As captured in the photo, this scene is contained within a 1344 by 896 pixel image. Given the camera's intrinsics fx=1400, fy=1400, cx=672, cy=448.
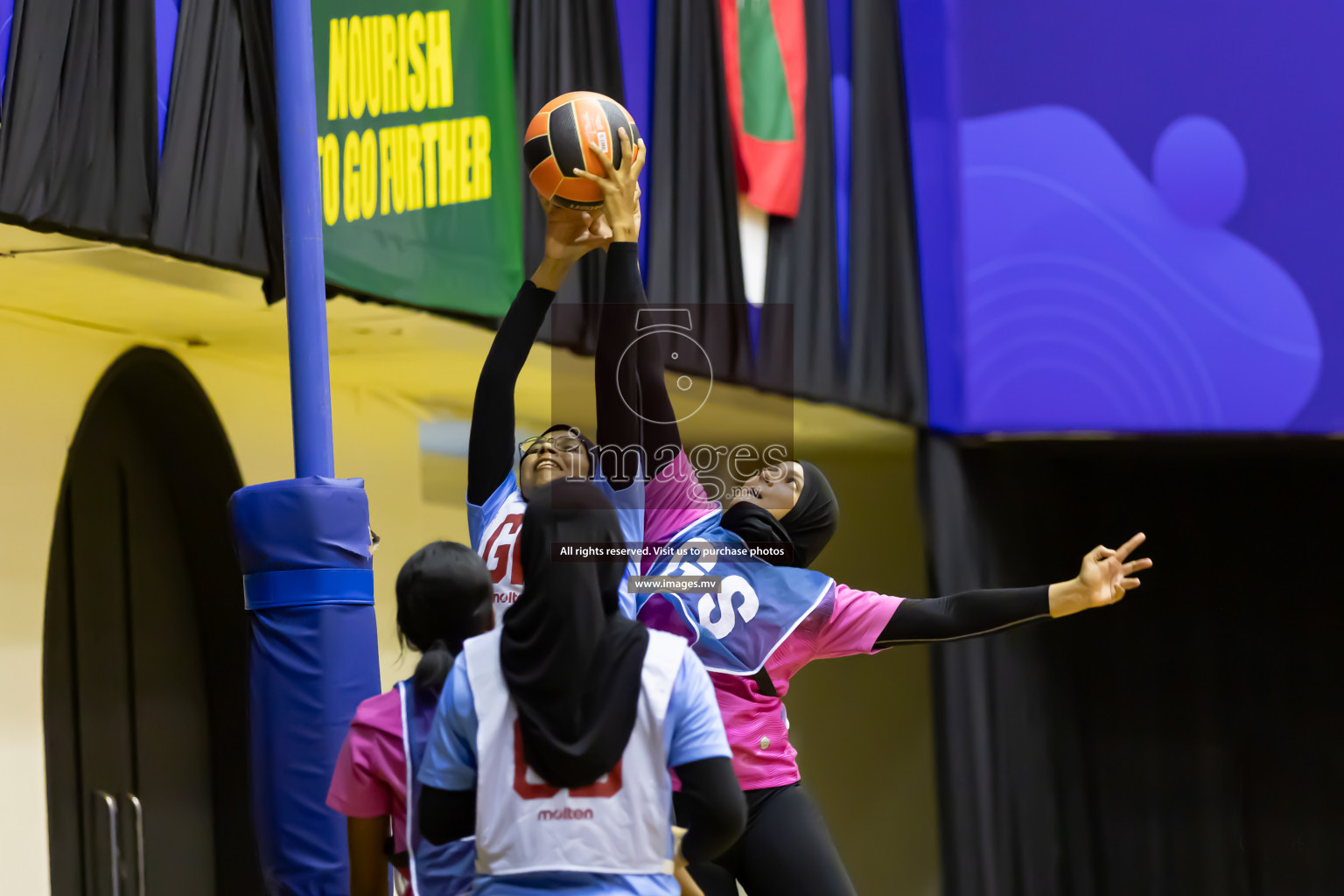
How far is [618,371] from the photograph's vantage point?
310 centimetres

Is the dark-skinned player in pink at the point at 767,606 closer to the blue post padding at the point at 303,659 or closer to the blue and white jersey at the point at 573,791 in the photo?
the blue post padding at the point at 303,659

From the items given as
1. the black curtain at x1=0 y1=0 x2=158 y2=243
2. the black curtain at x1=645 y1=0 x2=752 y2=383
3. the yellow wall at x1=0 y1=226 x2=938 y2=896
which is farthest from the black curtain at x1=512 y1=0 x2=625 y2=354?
the black curtain at x1=0 y1=0 x2=158 y2=243

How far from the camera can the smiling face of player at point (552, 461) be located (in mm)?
3223

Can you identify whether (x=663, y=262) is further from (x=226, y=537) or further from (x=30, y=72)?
(x=30, y=72)

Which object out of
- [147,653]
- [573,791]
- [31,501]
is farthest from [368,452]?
[573,791]

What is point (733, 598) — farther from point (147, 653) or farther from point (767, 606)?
point (147, 653)

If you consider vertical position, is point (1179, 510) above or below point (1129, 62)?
below

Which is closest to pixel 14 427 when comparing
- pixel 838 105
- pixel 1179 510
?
pixel 838 105

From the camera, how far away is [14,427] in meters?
4.61

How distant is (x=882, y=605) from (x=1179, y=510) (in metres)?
4.67

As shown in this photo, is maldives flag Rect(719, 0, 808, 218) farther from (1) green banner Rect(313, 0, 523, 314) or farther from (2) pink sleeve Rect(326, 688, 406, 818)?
(2) pink sleeve Rect(326, 688, 406, 818)

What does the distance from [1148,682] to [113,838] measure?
17.2 feet

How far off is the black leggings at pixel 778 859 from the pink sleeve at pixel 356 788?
3.66ft

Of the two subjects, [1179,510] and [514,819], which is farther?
[1179,510]
